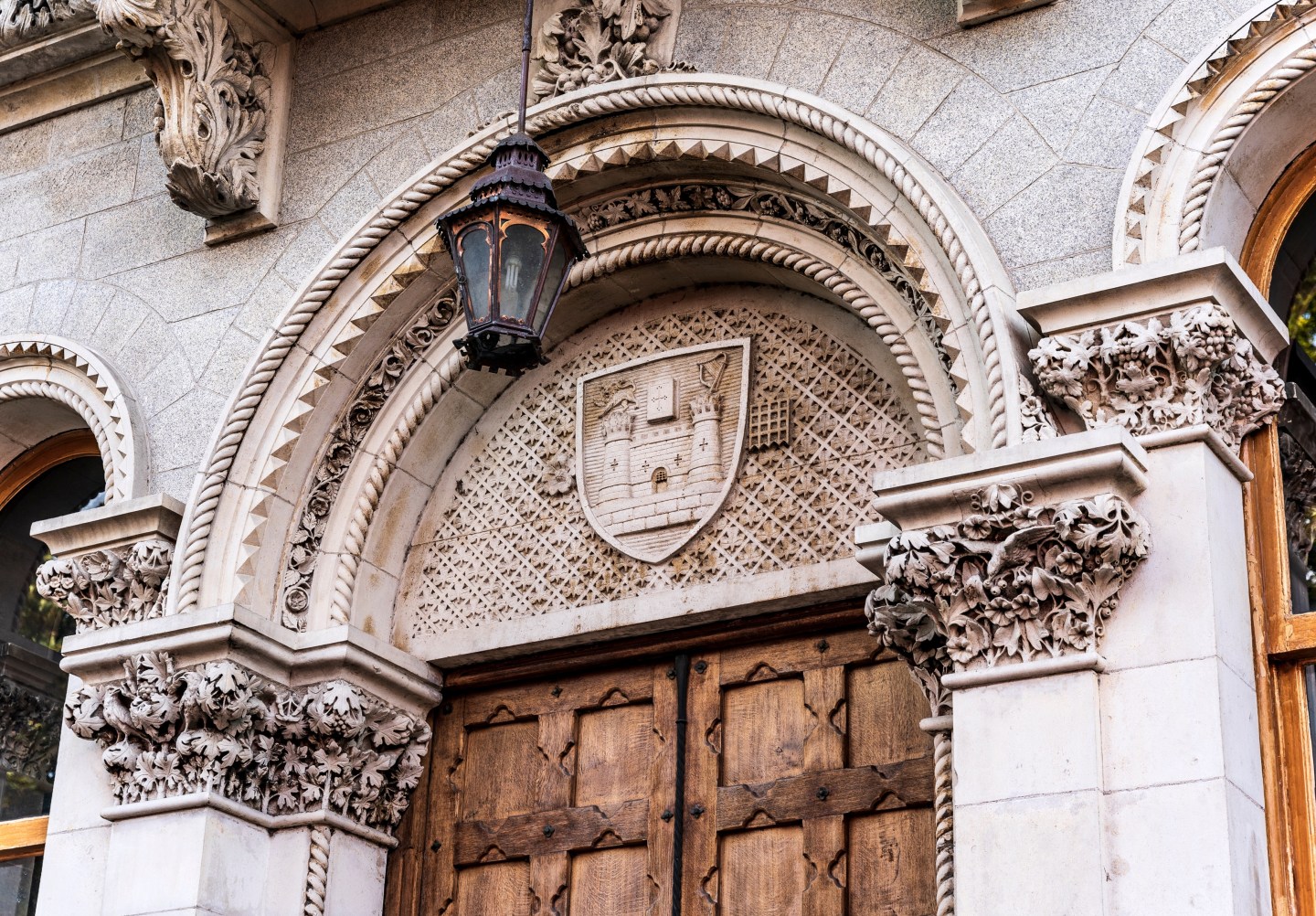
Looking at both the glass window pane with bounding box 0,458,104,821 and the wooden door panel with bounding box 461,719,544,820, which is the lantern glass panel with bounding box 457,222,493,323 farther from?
the glass window pane with bounding box 0,458,104,821

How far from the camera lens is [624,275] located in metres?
7.95

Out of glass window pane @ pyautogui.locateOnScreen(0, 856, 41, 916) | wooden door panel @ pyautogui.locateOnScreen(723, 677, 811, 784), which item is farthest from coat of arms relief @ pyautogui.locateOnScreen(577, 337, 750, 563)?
glass window pane @ pyautogui.locateOnScreen(0, 856, 41, 916)

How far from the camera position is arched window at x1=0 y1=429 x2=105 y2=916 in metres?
8.49

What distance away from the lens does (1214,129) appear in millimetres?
6426

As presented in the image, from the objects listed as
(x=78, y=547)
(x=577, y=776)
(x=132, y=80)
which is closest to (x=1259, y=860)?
(x=577, y=776)

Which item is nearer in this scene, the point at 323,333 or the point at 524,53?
the point at 524,53

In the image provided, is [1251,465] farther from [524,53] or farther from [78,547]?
[78,547]

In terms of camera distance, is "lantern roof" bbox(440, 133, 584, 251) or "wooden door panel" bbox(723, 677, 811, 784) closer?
"lantern roof" bbox(440, 133, 584, 251)

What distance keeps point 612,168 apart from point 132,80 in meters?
2.78

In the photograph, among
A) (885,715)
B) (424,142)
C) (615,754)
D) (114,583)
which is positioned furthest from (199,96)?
(885,715)

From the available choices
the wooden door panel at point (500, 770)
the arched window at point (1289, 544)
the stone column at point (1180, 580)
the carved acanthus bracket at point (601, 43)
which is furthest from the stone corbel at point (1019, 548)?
the carved acanthus bracket at point (601, 43)

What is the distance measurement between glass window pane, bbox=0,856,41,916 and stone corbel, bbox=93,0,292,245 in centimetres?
276

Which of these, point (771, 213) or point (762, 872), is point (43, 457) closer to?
point (771, 213)

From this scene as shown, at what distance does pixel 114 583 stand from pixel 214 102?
2.03 m
